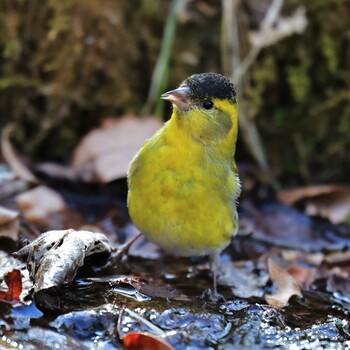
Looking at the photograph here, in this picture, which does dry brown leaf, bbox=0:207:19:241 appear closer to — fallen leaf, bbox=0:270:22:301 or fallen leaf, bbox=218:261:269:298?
fallen leaf, bbox=0:270:22:301

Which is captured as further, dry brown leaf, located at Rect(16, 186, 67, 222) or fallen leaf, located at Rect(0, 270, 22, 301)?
dry brown leaf, located at Rect(16, 186, 67, 222)

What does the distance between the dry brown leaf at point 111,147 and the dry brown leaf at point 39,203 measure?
0.37 metres

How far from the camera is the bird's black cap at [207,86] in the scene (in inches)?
155

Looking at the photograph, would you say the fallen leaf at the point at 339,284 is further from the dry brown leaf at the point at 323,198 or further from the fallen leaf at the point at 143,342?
the fallen leaf at the point at 143,342

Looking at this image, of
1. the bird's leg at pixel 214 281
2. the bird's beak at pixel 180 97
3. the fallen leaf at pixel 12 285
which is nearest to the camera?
the fallen leaf at pixel 12 285

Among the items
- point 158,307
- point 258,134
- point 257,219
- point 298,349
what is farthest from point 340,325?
point 258,134

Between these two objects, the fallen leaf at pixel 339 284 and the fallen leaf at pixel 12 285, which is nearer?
the fallen leaf at pixel 12 285

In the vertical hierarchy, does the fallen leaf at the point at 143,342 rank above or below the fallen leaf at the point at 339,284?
above

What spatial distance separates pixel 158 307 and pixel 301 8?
3.74 m

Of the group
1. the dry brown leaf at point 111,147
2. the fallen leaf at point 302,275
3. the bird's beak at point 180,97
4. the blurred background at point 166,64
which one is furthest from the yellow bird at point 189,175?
the blurred background at point 166,64

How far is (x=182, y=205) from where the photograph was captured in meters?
3.92

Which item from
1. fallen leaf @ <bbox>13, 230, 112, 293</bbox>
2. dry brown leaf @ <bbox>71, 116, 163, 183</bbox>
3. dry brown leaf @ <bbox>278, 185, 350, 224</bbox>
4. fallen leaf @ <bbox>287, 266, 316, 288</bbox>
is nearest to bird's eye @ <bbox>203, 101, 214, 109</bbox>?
fallen leaf @ <bbox>13, 230, 112, 293</bbox>

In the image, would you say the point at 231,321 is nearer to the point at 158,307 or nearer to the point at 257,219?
the point at 158,307

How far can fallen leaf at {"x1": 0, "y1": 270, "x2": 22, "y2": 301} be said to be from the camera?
118 inches
